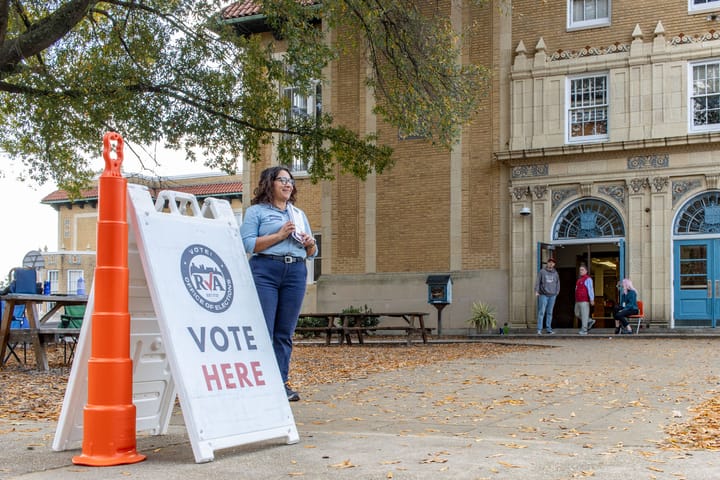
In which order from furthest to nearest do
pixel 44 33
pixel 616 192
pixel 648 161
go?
1. pixel 616 192
2. pixel 648 161
3. pixel 44 33

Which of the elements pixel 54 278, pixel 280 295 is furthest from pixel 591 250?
pixel 54 278

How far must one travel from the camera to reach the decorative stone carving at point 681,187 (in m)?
22.6

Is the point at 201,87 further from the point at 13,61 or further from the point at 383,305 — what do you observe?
the point at 383,305

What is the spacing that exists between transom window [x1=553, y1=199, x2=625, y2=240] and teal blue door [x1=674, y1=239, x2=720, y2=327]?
1.70 metres

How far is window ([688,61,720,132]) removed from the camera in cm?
2281

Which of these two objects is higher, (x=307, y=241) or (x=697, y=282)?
(x=307, y=241)

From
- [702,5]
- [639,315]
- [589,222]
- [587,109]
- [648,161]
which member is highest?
[702,5]

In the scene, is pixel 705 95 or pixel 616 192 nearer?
pixel 705 95

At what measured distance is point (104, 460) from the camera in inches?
187

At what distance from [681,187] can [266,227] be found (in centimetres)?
1851

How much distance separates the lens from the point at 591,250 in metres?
25.5

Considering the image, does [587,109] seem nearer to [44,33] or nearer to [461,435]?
[44,33]

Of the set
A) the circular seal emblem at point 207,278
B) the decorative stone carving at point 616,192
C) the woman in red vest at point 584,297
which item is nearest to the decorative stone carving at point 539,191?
the decorative stone carving at point 616,192

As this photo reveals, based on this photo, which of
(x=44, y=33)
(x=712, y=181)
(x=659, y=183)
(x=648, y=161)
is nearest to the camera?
(x=44, y=33)
